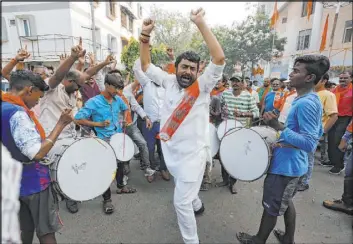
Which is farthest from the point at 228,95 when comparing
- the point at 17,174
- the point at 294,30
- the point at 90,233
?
the point at 294,30

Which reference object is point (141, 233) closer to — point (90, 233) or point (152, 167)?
point (90, 233)

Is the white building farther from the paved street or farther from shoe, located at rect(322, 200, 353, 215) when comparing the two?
shoe, located at rect(322, 200, 353, 215)

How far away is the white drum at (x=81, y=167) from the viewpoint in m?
1.93

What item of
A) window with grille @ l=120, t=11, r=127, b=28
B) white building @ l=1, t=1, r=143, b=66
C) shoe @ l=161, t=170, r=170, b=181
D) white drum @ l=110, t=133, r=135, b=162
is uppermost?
window with grille @ l=120, t=11, r=127, b=28

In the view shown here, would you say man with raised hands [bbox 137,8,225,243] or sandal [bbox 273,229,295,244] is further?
sandal [bbox 273,229,295,244]

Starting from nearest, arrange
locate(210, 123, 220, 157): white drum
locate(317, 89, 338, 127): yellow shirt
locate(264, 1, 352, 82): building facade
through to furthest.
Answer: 1. locate(210, 123, 220, 157): white drum
2. locate(317, 89, 338, 127): yellow shirt
3. locate(264, 1, 352, 82): building facade

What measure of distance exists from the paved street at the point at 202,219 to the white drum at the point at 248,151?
2.51ft

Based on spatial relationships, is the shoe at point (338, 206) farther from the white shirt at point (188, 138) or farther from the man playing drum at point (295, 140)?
the white shirt at point (188, 138)

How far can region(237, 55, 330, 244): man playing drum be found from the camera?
1.87 meters

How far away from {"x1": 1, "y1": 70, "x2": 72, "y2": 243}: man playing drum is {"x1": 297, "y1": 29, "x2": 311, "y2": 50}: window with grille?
63.3 ft

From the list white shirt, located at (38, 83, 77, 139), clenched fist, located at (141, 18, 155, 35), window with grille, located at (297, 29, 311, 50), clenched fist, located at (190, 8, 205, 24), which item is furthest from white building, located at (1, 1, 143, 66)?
window with grille, located at (297, 29, 311, 50)

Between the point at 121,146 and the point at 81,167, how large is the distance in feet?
3.63

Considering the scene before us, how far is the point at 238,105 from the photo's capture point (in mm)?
3656

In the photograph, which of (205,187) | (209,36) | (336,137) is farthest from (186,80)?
(336,137)
